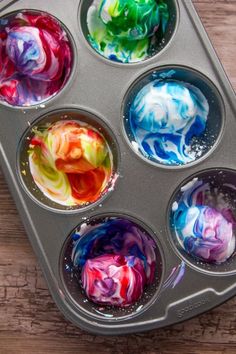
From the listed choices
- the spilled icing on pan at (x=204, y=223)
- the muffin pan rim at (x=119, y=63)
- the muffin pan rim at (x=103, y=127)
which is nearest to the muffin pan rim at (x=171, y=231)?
the spilled icing on pan at (x=204, y=223)

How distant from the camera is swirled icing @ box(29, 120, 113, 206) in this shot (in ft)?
4.39

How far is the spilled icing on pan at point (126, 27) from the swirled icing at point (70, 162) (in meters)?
0.19

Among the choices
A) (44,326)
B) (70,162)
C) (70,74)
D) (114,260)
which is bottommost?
(44,326)

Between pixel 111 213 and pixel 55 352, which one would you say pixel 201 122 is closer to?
pixel 111 213

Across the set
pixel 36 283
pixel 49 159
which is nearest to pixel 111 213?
pixel 49 159

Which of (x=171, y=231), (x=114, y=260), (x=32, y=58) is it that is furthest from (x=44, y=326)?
(x=32, y=58)

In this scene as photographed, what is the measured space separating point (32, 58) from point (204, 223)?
496 millimetres

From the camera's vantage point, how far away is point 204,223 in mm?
1342

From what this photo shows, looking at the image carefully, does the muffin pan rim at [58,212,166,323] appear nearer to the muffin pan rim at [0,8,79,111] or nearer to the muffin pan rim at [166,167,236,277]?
the muffin pan rim at [166,167,236,277]

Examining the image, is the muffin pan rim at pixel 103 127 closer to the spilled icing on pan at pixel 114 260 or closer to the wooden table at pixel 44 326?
the spilled icing on pan at pixel 114 260

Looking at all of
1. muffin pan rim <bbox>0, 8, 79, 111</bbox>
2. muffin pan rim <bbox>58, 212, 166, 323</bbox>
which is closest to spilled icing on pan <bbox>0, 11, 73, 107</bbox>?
muffin pan rim <bbox>0, 8, 79, 111</bbox>

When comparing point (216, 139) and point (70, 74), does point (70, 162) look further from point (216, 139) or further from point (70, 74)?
point (216, 139)

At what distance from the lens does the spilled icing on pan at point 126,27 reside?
1331 millimetres

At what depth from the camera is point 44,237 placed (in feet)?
4.38
